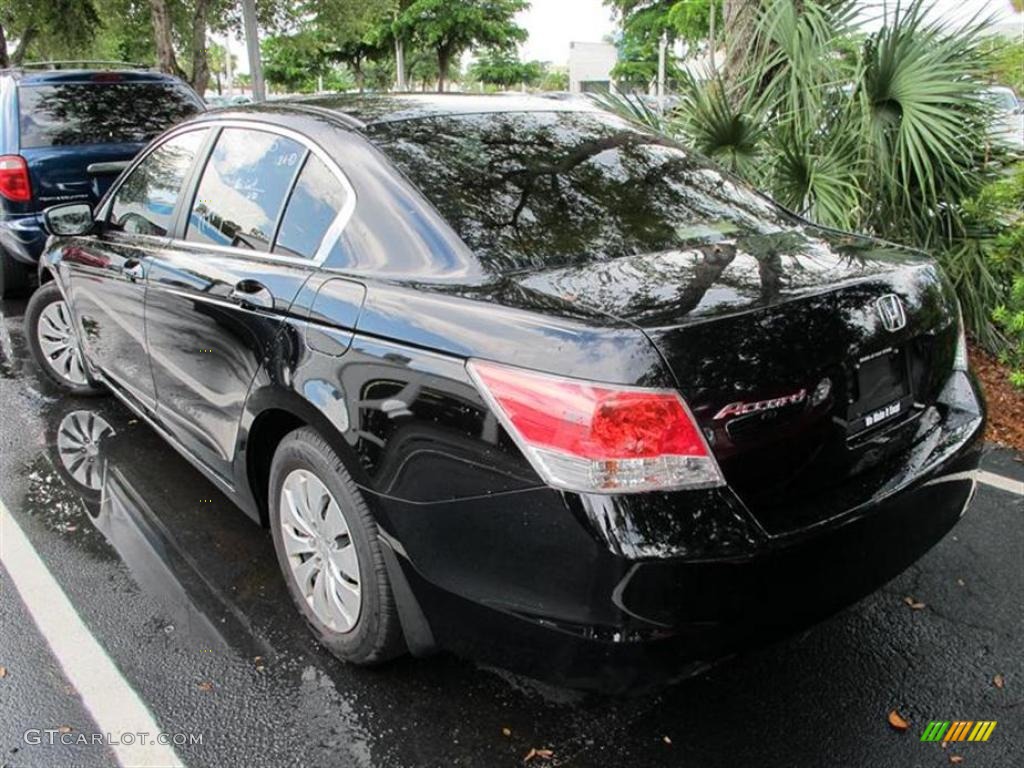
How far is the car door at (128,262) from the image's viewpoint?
11.8ft

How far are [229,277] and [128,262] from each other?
101cm

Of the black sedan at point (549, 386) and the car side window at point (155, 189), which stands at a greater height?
the car side window at point (155, 189)

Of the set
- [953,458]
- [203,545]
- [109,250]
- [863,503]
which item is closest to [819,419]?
[863,503]

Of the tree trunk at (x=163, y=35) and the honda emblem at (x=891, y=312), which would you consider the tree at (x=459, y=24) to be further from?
the honda emblem at (x=891, y=312)

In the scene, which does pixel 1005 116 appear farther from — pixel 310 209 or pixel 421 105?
pixel 310 209

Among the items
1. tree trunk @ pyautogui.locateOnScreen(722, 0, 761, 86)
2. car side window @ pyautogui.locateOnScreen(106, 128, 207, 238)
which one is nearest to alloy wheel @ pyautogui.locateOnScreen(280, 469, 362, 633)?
car side window @ pyautogui.locateOnScreen(106, 128, 207, 238)

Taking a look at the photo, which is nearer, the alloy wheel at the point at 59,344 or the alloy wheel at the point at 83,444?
the alloy wheel at the point at 83,444

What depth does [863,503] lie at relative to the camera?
2.10m

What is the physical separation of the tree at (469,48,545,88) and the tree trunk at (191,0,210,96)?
27007 millimetres

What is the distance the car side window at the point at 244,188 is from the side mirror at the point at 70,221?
1103 millimetres

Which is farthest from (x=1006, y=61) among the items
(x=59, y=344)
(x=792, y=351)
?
(x=59, y=344)

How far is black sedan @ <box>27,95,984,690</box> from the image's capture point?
187 centimetres

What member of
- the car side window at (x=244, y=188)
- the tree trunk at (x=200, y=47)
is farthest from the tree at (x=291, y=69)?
the car side window at (x=244, y=188)

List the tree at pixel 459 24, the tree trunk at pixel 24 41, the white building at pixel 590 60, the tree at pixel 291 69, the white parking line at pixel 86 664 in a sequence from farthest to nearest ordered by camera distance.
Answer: the tree at pixel 291 69, the white building at pixel 590 60, the tree at pixel 459 24, the tree trunk at pixel 24 41, the white parking line at pixel 86 664
